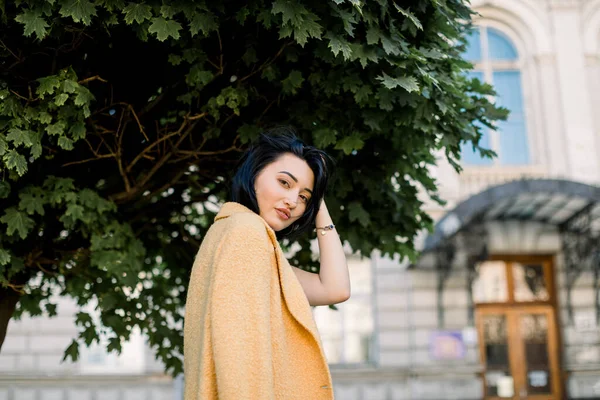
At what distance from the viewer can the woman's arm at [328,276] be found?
2387 millimetres

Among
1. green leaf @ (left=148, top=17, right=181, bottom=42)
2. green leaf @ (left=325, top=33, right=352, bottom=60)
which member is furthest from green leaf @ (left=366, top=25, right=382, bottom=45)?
green leaf @ (left=148, top=17, right=181, bottom=42)

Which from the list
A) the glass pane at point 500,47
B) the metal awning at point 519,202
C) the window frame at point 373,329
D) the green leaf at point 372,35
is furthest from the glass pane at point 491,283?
the green leaf at point 372,35

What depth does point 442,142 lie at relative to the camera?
3.90 meters

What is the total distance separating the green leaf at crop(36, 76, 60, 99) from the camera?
130 inches

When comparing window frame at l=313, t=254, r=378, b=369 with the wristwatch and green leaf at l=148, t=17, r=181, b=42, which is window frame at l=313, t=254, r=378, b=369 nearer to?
green leaf at l=148, t=17, r=181, b=42

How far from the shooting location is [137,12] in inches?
124

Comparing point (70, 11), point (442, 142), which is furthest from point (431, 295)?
point (70, 11)

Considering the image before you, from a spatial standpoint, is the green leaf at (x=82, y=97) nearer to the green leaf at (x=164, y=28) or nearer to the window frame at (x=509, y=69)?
the green leaf at (x=164, y=28)

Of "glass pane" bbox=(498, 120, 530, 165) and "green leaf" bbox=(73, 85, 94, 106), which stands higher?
"glass pane" bbox=(498, 120, 530, 165)

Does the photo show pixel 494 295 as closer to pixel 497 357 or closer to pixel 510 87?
pixel 497 357

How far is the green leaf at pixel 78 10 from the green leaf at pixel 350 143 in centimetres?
149

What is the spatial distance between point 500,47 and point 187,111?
10.9 metres

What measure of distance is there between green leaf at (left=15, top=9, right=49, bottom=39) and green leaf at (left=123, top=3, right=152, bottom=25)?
37 centimetres

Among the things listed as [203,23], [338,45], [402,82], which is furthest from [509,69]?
[203,23]
